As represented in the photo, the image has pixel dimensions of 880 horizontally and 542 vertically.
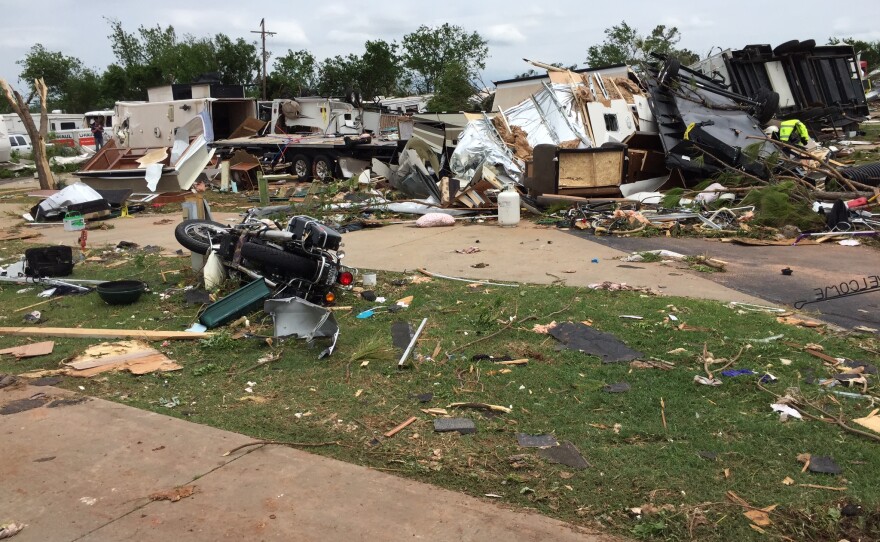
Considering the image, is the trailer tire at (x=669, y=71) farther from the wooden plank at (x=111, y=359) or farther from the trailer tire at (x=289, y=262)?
the wooden plank at (x=111, y=359)

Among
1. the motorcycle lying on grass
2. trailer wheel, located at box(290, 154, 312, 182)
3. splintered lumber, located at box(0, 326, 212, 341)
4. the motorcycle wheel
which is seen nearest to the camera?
splintered lumber, located at box(0, 326, 212, 341)

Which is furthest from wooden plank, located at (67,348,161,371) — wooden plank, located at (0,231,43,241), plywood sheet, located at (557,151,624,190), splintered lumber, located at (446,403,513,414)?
plywood sheet, located at (557,151,624,190)

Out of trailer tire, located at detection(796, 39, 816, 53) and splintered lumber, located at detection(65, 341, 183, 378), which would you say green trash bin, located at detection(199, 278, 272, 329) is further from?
trailer tire, located at detection(796, 39, 816, 53)

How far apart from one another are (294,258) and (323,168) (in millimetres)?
13177

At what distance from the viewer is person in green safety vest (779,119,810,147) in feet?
46.1

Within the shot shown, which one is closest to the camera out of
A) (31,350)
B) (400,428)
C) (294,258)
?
(400,428)

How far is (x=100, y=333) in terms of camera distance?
595cm

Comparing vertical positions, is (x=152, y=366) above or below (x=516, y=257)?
below

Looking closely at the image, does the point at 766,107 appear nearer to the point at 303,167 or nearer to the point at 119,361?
the point at 303,167

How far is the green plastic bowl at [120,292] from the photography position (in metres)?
6.83

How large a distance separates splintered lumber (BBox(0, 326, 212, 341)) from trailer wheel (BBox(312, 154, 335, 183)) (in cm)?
1287

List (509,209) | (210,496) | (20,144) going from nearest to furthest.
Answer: (210,496) → (509,209) → (20,144)

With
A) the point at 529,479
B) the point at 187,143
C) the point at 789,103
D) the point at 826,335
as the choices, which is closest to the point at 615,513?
the point at 529,479

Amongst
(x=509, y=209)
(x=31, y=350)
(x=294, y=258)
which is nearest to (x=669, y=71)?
(x=509, y=209)
